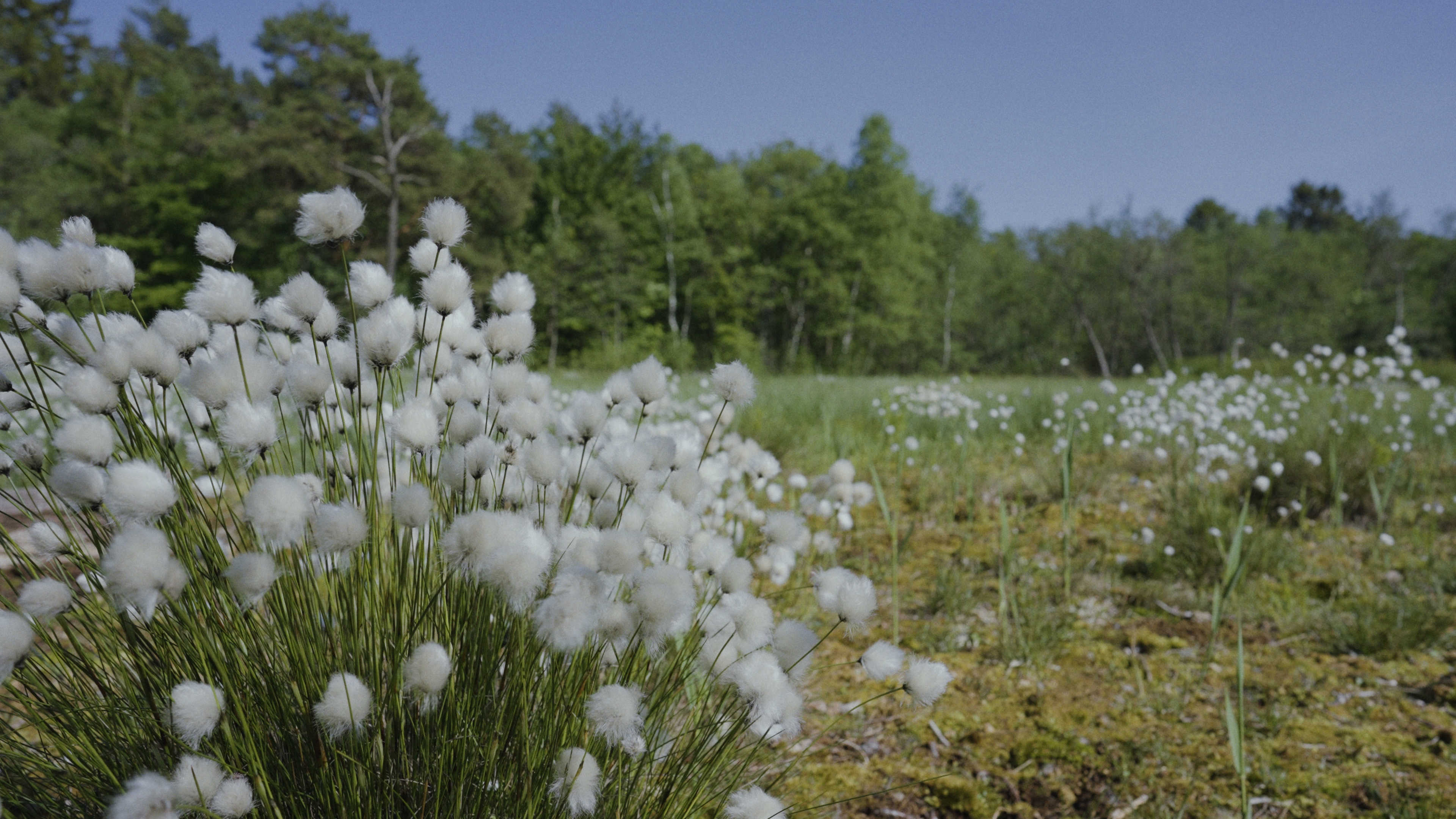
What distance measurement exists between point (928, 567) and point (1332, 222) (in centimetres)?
7979

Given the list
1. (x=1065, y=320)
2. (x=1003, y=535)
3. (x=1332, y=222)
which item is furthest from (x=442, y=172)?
(x=1332, y=222)

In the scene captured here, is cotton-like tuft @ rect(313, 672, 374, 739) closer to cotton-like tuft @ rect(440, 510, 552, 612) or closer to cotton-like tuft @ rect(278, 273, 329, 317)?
cotton-like tuft @ rect(440, 510, 552, 612)

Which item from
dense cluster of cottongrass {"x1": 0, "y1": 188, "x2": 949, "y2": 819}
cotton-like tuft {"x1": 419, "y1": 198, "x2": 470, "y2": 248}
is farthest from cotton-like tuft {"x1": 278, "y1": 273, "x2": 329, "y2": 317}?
cotton-like tuft {"x1": 419, "y1": 198, "x2": 470, "y2": 248}

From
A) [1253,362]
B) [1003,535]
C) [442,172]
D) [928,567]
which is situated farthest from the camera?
[442,172]

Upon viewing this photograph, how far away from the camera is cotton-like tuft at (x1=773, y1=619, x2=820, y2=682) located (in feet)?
4.28

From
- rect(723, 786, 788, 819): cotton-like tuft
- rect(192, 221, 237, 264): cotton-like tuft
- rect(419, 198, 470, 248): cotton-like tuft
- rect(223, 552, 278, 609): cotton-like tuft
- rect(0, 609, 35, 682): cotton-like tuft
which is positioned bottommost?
rect(723, 786, 788, 819): cotton-like tuft

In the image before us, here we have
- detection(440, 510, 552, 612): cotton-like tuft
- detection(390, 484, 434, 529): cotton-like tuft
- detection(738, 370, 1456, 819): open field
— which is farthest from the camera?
detection(738, 370, 1456, 819): open field

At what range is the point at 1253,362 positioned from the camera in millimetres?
10188

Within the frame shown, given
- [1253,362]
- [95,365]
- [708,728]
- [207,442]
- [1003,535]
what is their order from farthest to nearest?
[1253,362], [1003,535], [207,442], [708,728], [95,365]

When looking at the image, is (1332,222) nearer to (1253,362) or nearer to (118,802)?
(1253,362)

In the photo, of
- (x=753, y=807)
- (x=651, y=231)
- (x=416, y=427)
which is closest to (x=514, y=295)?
(x=416, y=427)

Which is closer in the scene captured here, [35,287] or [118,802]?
[118,802]

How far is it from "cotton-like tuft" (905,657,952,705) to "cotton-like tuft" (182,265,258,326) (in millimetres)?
1355

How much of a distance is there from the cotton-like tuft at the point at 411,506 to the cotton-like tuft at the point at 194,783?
0.41 metres
